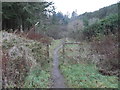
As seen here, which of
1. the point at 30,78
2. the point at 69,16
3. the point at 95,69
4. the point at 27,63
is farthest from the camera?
the point at 69,16

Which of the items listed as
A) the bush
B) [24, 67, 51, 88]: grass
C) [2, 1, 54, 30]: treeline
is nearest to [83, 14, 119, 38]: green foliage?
the bush

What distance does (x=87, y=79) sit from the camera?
28.6 ft

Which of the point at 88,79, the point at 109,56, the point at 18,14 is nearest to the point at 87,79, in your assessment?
the point at 88,79

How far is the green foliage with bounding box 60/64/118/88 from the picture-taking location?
7.94 metres

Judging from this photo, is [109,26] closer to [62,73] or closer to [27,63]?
[62,73]

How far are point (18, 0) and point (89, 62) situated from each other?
784cm

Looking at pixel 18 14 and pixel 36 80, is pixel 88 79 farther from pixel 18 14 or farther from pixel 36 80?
pixel 18 14

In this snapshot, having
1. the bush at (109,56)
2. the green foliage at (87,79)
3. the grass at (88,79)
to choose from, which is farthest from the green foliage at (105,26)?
the green foliage at (87,79)

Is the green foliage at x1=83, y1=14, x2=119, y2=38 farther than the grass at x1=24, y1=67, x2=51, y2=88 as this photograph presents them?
Yes

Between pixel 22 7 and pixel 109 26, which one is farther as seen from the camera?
pixel 109 26

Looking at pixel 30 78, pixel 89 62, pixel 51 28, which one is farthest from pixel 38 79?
pixel 51 28

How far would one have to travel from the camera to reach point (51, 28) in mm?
35250

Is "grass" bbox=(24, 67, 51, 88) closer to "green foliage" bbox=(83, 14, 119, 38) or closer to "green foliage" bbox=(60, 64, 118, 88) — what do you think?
"green foliage" bbox=(60, 64, 118, 88)

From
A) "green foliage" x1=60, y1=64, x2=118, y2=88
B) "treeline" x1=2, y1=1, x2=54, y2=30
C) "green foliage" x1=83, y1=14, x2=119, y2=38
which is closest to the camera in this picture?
"green foliage" x1=60, y1=64, x2=118, y2=88
